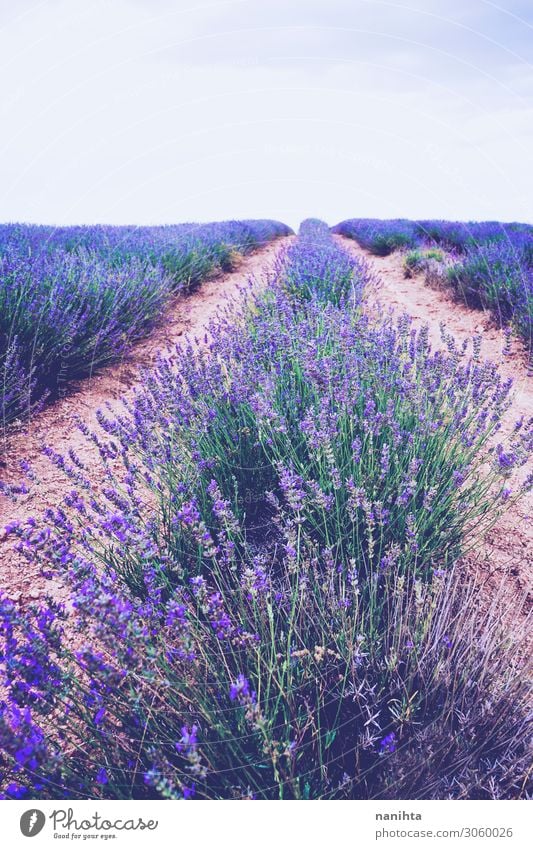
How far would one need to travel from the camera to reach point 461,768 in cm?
114

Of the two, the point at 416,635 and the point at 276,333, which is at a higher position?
the point at 276,333

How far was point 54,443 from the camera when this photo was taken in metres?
3.38

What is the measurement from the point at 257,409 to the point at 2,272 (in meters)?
3.30

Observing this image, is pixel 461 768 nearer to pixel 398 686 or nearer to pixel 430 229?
pixel 398 686

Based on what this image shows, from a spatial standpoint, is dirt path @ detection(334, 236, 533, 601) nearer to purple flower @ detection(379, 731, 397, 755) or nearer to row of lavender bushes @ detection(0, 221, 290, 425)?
purple flower @ detection(379, 731, 397, 755)

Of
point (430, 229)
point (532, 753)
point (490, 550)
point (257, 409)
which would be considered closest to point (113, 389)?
point (257, 409)
